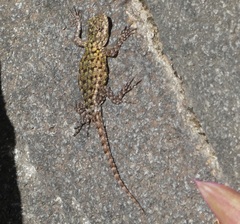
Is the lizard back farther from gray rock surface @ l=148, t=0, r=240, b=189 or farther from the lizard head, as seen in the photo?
gray rock surface @ l=148, t=0, r=240, b=189

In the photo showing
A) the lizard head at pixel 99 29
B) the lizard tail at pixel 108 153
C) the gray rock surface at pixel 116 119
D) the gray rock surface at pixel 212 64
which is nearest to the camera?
the gray rock surface at pixel 212 64

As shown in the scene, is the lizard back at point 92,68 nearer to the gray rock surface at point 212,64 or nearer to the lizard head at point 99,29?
the lizard head at point 99,29

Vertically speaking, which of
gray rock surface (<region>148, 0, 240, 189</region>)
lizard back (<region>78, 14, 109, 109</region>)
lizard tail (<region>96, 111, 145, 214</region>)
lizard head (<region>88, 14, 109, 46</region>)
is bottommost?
lizard tail (<region>96, 111, 145, 214</region>)

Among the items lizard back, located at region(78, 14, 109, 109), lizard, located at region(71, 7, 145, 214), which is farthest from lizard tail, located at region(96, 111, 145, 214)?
lizard back, located at region(78, 14, 109, 109)

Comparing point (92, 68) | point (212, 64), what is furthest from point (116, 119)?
point (212, 64)

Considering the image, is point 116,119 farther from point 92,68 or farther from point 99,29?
point 99,29

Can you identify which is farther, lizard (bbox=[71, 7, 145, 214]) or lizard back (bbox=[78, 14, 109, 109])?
lizard back (bbox=[78, 14, 109, 109])

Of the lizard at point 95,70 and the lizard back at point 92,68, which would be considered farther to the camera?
the lizard back at point 92,68

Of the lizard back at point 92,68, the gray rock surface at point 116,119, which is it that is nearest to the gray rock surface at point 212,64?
the gray rock surface at point 116,119
